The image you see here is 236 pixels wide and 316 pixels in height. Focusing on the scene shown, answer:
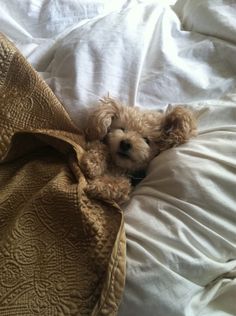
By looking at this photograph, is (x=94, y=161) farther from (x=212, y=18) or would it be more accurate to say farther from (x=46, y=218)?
(x=212, y=18)

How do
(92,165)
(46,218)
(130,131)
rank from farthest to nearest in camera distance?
(130,131) → (92,165) → (46,218)

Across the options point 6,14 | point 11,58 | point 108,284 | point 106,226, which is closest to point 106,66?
point 11,58

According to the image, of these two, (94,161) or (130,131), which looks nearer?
(94,161)

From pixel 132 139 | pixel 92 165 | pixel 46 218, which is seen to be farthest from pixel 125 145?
pixel 46 218

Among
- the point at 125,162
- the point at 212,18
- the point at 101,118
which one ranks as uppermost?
the point at 212,18

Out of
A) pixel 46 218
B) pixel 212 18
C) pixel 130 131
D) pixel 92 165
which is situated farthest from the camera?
pixel 212 18

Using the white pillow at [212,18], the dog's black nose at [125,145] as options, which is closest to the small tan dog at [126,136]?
the dog's black nose at [125,145]

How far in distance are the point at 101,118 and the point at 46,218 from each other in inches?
14.4

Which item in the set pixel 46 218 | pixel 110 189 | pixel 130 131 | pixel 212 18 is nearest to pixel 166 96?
pixel 130 131

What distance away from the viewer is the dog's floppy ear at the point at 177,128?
3.67ft

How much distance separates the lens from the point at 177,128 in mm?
1123

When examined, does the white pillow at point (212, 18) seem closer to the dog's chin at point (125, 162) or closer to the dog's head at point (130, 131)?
the dog's head at point (130, 131)

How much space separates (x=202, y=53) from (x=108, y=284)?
845 millimetres

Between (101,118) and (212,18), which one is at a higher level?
(212,18)
